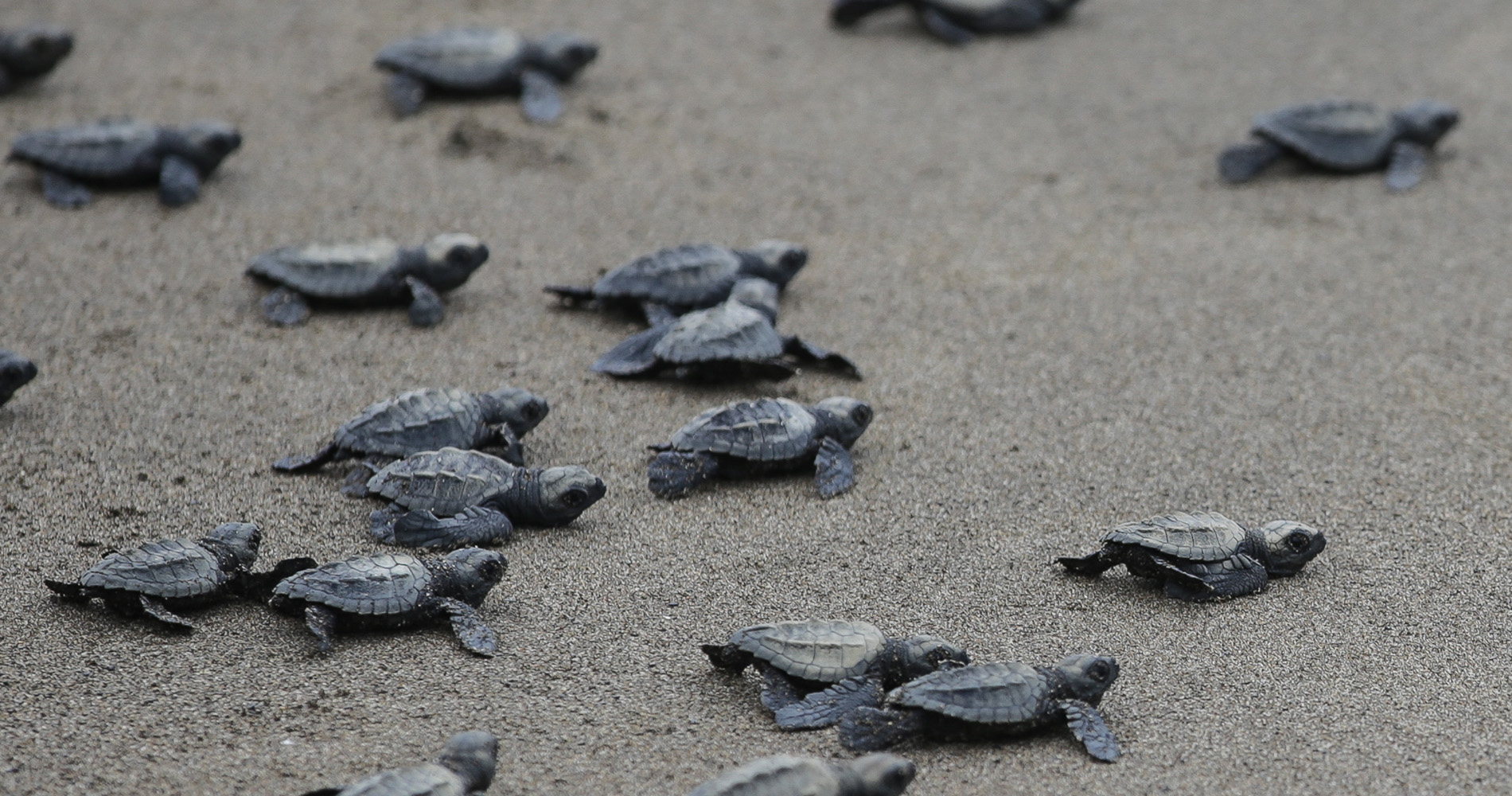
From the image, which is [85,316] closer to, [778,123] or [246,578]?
[246,578]

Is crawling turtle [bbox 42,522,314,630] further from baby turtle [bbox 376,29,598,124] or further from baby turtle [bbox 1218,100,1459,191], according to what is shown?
baby turtle [bbox 1218,100,1459,191]

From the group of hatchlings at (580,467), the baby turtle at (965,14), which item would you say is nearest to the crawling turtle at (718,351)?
the group of hatchlings at (580,467)

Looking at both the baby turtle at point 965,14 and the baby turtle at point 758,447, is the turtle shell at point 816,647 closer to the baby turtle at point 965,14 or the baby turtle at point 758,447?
the baby turtle at point 758,447

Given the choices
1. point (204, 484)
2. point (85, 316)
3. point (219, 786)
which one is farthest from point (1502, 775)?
point (85, 316)

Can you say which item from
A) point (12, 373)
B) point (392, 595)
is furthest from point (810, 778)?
point (12, 373)

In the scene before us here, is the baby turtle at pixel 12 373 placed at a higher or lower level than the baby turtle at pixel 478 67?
lower
